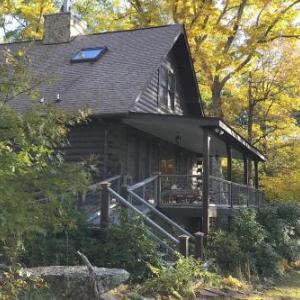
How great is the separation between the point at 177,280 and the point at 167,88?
12663 millimetres

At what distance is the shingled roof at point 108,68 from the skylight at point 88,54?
18 centimetres

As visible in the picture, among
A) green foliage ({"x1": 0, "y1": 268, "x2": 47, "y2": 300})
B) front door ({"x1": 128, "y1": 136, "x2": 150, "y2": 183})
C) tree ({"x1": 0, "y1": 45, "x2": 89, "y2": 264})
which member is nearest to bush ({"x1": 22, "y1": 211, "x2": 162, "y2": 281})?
green foliage ({"x1": 0, "y1": 268, "x2": 47, "y2": 300})

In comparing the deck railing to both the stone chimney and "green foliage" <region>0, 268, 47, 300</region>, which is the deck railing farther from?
the stone chimney

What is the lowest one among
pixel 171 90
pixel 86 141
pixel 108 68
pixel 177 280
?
pixel 177 280

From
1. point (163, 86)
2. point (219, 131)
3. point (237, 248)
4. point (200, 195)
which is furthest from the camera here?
point (163, 86)

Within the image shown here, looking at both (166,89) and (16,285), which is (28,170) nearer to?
(16,285)

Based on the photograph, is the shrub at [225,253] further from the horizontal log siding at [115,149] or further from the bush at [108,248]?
the horizontal log siding at [115,149]

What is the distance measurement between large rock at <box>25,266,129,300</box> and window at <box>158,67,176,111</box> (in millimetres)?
12374

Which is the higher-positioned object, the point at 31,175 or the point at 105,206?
the point at 31,175

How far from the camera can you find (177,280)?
380 inches

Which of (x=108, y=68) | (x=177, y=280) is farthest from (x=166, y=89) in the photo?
(x=177, y=280)

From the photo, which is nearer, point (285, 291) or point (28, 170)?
point (28, 170)

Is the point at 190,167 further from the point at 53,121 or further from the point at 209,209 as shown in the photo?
the point at 53,121

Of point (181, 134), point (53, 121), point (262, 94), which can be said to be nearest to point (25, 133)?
point (53, 121)
